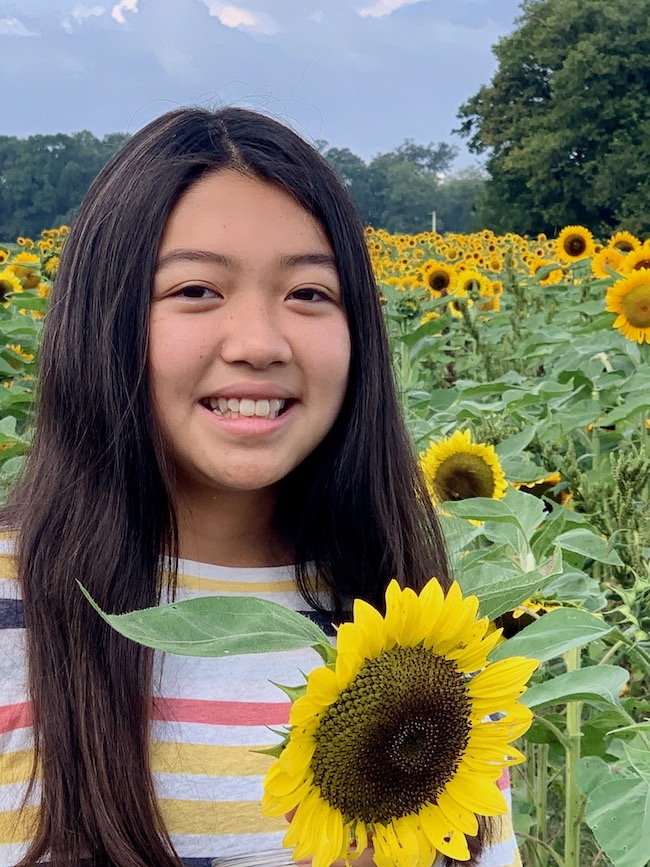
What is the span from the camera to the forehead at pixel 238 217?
0.93 m

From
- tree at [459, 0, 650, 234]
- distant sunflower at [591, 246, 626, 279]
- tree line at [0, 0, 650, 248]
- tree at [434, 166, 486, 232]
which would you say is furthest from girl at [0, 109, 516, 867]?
tree at [434, 166, 486, 232]

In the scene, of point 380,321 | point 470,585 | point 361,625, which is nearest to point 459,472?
point 380,321

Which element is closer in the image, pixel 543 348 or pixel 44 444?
pixel 44 444

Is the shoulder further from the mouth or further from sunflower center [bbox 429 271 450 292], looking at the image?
sunflower center [bbox 429 271 450 292]

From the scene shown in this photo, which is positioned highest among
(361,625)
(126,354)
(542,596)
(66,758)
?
(126,354)

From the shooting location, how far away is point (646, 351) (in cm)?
257

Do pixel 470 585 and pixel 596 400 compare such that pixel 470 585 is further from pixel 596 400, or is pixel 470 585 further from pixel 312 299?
pixel 596 400

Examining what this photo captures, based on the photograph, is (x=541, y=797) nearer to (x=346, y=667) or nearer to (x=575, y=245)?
(x=346, y=667)

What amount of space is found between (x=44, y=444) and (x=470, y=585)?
0.47 m

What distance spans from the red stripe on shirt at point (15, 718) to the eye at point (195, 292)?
1.30ft

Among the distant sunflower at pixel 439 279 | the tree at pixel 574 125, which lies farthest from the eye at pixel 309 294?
the tree at pixel 574 125

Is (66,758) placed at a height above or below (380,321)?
below

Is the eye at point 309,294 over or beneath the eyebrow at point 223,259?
beneath

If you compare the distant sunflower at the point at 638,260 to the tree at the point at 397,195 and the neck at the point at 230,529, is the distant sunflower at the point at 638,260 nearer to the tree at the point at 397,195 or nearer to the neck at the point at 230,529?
the neck at the point at 230,529
